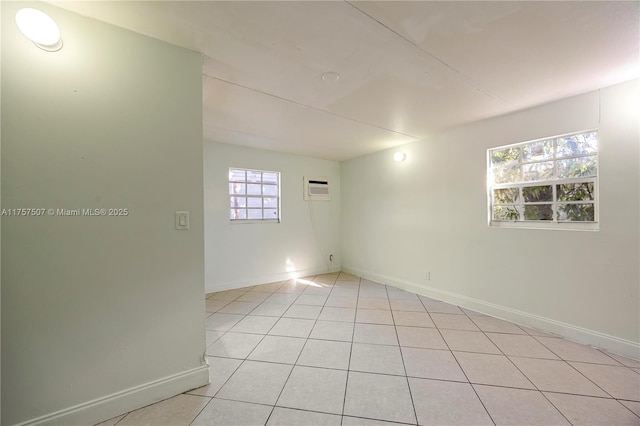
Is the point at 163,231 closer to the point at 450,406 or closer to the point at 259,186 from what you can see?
the point at 450,406

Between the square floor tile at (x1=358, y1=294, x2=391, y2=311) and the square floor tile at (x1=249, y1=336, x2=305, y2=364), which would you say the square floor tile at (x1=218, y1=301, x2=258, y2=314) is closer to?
the square floor tile at (x1=249, y1=336, x2=305, y2=364)

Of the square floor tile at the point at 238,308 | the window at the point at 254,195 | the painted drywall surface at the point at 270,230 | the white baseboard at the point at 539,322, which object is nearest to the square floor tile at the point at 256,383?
the square floor tile at the point at 238,308

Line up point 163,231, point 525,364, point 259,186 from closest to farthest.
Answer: point 163,231, point 525,364, point 259,186

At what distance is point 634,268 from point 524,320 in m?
0.95

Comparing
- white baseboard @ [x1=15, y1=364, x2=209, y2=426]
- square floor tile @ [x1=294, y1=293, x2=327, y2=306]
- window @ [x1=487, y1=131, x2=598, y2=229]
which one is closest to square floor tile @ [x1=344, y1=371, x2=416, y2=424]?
white baseboard @ [x1=15, y1=364, x2=209, y2=426]

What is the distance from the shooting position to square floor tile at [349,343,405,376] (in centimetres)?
177

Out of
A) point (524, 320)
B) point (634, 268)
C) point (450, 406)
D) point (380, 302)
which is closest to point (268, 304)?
point (380, 302)

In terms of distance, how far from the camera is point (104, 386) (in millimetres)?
1360

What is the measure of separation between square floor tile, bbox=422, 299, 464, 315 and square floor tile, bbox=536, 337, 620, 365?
0.77 m

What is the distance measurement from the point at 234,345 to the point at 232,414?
0.78 metres

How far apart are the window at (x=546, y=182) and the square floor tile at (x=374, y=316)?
5.42 ft

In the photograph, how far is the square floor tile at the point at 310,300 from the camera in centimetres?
310

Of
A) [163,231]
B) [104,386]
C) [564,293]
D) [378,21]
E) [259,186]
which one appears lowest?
[104,386]

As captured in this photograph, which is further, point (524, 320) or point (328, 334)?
point (524, 320)
